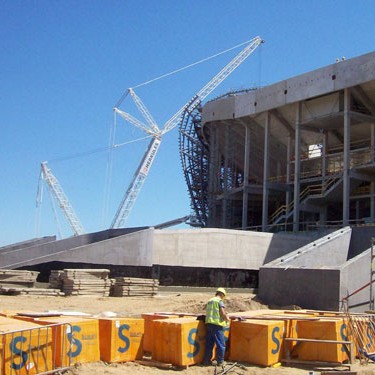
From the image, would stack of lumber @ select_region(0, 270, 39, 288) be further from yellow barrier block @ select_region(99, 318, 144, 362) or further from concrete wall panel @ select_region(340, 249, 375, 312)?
yellow barrier block @ select_region(99, 318, 144, 362)

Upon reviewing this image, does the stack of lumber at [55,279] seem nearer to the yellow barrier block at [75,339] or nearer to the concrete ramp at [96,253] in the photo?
the concrete ramp at [96,253]

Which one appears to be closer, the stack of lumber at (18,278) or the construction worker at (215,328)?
the construction worker at (215,328)

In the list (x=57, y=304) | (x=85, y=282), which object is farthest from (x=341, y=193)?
(x=57, y=304)

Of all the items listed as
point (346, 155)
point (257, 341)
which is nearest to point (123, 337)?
point (257, 341)

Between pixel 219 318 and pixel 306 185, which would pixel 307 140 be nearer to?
pixel 306 185

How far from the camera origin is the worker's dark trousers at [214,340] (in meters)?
10.4

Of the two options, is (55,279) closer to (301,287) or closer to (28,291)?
(28,291)

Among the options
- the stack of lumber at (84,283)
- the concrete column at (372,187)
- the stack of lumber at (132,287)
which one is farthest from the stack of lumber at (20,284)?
the concrete column at (372,187)

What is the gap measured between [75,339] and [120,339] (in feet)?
3.63

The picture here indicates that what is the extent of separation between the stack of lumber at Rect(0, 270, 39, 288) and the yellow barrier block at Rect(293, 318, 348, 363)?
1378 centimetres

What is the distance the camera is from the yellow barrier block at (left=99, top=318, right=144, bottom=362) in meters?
9.84

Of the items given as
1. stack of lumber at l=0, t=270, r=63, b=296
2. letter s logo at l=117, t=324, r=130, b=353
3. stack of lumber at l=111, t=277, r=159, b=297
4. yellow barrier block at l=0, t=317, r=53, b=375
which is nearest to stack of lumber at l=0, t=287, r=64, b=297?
stack of lumber at l=0, t=270, r=63, b=296

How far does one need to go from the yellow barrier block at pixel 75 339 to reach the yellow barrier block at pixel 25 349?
0.18m

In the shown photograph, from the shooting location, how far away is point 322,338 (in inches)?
440
